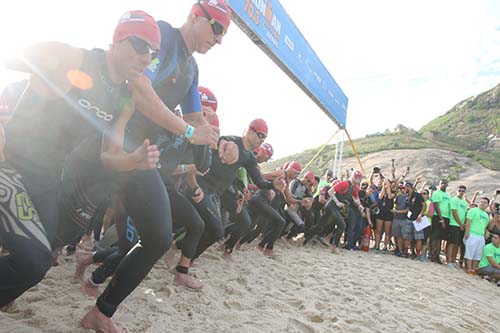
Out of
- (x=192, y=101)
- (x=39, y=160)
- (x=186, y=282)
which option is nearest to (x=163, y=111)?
(x=39, y=160)

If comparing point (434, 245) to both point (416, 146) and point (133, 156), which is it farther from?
point (416, 146)

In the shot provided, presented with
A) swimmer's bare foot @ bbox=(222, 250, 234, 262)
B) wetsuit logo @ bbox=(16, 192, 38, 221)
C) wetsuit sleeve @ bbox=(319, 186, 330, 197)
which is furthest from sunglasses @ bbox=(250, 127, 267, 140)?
wetsuit sleeve @ bbox=(319, 186, 330, 197)

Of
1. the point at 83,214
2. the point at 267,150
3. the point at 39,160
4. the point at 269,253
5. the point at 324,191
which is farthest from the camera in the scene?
the point at 324,191

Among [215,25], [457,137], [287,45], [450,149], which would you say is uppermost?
[457,137]

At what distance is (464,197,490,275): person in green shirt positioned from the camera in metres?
9.00

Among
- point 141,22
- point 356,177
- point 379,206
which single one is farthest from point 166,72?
point 379,206

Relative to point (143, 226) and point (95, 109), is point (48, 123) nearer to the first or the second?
point (95, 109)

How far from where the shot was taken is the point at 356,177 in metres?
9.34

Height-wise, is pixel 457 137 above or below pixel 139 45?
above

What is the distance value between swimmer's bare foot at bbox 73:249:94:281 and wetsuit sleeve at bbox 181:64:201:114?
1484mm

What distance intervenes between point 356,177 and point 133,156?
818 cm

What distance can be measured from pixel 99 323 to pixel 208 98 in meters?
2.87

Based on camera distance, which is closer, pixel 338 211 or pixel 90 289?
pixel 90 289

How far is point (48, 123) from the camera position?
1917 millimetres
